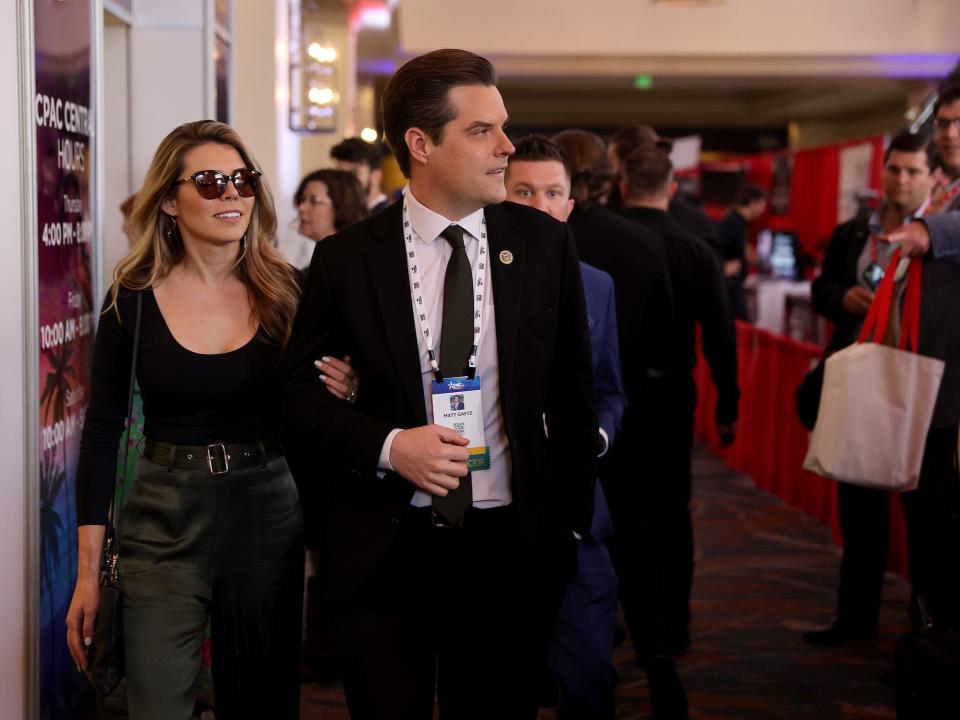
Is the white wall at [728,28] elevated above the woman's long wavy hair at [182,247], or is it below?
above

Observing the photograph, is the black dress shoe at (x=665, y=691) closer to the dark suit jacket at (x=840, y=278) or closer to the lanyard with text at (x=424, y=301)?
the dark suit jacket at (x=840, y=278)

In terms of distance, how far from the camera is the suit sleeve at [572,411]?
2.26 meters

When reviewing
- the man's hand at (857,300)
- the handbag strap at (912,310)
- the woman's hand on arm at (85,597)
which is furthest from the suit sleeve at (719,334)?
the woman's hand on arm at (85,597)

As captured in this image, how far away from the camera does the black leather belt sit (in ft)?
8.33

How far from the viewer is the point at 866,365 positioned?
3594 mm

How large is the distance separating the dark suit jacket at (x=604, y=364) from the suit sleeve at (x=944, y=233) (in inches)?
43.3

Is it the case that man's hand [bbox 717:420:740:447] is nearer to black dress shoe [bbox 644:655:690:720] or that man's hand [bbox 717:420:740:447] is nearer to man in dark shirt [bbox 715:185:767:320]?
black dress shoe [bbox 644:655:690:720]

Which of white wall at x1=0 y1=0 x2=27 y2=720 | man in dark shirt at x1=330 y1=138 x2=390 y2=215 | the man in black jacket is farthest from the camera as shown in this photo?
man in dark shirt at x1=330 y1=138 x2=390 y2=215

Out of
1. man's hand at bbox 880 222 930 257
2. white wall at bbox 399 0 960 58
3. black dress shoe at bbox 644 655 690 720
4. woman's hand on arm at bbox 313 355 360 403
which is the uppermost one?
white wall at bbox 399 0 960 58

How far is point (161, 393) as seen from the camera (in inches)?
101

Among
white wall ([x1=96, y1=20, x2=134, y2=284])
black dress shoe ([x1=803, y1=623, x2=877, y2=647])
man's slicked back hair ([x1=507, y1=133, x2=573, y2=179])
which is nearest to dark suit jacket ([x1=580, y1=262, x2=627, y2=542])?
man's slicked back hair ([x1=507, y1=133, x2=573, y2=179])

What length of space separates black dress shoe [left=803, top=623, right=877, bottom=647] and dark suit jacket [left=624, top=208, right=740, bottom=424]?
3.13ft

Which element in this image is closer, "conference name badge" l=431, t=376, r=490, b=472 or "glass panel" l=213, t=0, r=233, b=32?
"conference name badge" l=431, t=376, r=490, b=472

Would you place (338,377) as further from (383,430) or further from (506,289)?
(506,289)
